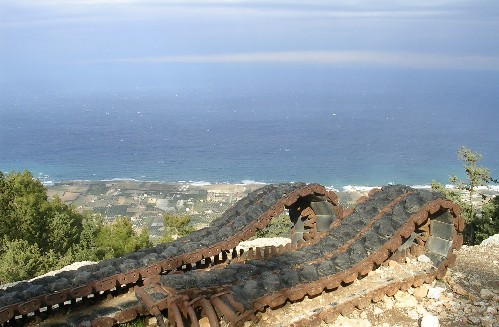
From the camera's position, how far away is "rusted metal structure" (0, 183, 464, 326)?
23.1ft

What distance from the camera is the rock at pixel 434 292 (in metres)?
8.34

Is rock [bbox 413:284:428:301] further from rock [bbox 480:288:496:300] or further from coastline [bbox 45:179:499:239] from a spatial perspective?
coastline [bbox 45:179:499:239]

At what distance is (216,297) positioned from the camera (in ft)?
22.4

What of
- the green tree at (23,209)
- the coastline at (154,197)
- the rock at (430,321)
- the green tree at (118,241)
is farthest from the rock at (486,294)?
the coastline at (154,197)

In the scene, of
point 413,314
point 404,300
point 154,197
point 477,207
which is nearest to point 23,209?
point 404,300

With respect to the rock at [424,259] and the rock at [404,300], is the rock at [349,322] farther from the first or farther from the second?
the rock at [424,259]

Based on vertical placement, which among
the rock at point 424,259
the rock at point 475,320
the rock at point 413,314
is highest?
the rock at point 424,259

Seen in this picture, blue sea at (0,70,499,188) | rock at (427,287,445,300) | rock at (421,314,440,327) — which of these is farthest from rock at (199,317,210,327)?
blue sea at (0,70,499,188)

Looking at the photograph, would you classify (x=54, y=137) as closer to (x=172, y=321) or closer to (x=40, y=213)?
(x=40, y=213)

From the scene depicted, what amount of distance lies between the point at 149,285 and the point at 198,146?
496 feet

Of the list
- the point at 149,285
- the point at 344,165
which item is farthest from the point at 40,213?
the point at 344,165

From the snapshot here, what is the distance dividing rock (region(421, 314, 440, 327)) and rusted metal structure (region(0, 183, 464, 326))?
2.94 feet

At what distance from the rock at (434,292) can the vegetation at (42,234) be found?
1827 cm

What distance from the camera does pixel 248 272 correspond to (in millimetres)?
7988
